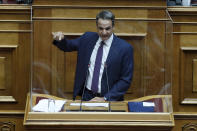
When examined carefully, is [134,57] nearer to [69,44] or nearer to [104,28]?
[104,28]

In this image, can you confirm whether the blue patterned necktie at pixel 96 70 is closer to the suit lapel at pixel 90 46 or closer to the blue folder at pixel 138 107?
the suit lapel at pixel 90 46

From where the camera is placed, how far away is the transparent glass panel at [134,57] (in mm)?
4891

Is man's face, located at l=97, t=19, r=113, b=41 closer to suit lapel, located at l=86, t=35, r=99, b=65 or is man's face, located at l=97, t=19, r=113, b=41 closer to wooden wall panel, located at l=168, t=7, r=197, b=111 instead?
suit lapel, located at l=86, t=35, r=99, b=65

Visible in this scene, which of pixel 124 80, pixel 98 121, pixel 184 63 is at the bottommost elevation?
pixel 98 121

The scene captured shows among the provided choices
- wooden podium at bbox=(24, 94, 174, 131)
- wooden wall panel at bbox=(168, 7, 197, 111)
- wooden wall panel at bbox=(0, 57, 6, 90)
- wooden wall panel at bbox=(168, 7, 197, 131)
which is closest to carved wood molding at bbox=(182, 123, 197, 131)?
wooden wall panel at bbox=(168, 7, 197, 131)

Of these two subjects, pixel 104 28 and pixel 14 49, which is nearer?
pixel 104 28

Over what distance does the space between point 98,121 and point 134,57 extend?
0.83 meters

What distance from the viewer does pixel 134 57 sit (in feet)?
16.1

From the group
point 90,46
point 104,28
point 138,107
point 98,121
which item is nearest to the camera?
point 98,121

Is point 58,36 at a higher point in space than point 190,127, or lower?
higher

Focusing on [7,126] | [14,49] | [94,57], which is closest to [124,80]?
[94,57]

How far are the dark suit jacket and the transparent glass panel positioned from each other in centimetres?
5

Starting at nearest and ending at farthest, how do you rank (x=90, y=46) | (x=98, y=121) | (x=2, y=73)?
(x=98, y=121), (x=90, y=46), (x=2, y=73)

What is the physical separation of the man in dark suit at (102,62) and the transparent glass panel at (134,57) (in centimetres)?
6
